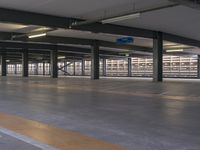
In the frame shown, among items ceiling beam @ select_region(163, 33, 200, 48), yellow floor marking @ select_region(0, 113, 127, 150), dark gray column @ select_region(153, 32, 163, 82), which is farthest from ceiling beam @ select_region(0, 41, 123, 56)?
yellow floor marking @ select_region(0, 113, 127, 150)

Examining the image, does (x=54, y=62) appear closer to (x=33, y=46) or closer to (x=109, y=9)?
(x=33, y=46)

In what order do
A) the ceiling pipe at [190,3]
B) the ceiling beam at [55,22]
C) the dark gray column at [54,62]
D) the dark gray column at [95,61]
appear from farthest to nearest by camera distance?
the dark gray column at [54,62] → the dark gray column at [95,61] → the ceiling beam at [55,22] → the ceiling pipe at [190,3]

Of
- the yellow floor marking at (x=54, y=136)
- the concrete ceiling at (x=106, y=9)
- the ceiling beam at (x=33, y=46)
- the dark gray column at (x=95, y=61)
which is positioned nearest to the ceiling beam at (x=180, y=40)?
the concrete ceiling at (x=106, y=9)

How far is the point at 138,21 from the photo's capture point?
23.6m

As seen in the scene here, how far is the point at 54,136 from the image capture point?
6.05m

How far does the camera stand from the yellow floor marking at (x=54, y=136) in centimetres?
529

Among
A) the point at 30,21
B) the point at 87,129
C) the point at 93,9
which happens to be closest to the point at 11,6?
the point at 30,21

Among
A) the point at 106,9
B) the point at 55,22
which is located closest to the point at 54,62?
the point at 55,22

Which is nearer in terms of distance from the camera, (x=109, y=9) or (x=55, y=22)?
(x=109, y=9)

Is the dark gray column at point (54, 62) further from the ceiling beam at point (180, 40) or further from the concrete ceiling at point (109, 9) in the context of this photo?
the concrete ceiling at point (109, 9)

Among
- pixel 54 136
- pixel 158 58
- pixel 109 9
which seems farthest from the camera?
pixel 158 58

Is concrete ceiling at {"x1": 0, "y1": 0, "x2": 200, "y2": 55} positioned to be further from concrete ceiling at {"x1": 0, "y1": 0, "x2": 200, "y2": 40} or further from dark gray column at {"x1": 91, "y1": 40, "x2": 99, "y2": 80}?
dark gray column at {"x1": 91, "y1": 40, "x2": 99, "y2": 80}

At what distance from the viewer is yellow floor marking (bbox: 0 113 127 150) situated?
17.4 ft

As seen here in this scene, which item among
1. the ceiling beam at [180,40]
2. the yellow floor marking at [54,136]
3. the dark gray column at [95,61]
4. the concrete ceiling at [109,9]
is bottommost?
the yellow floor marking at [54,136]
